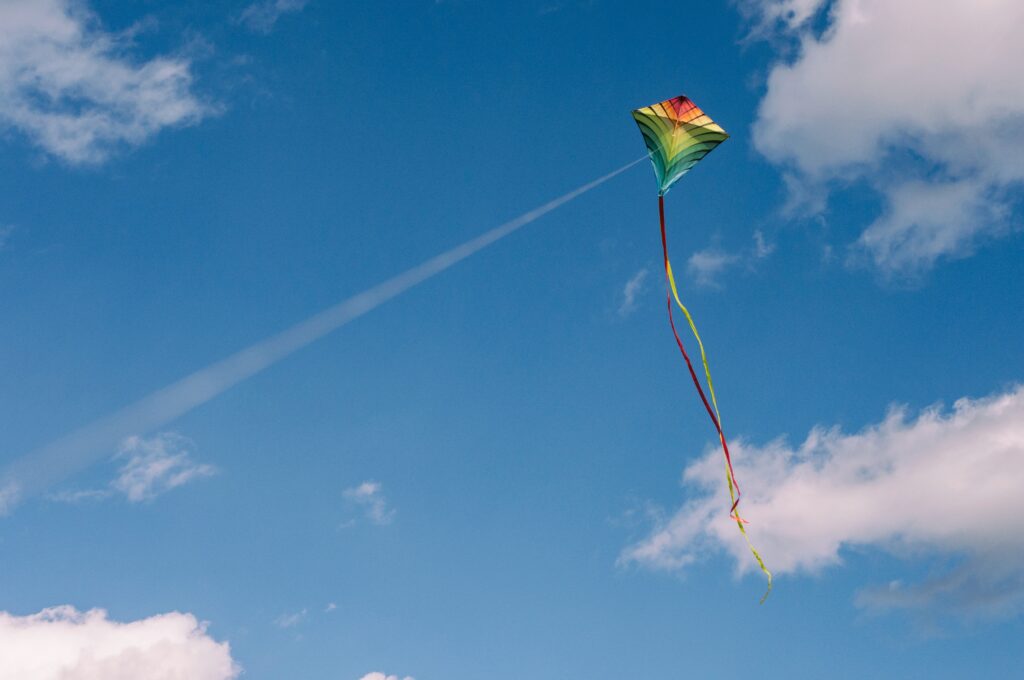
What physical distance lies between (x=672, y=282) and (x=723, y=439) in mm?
7109

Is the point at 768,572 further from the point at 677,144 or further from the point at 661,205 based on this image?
the point at 677,144

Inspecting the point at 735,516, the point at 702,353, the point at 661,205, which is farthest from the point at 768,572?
the point at 661,205

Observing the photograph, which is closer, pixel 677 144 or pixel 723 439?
pixel 723 439

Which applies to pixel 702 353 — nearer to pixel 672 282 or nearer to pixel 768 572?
pixel 672 282

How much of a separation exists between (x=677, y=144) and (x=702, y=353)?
9645 mm

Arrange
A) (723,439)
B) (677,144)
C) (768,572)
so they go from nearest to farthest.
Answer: (768,572) < (723,439) < (677,144)

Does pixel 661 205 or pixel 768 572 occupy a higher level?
pixel 661 205

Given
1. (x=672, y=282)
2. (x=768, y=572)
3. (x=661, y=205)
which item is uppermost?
(x=661, y=205)

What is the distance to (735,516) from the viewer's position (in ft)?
121

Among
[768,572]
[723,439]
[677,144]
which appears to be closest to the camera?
[768,572]

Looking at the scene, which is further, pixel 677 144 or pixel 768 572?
pixel 677 144

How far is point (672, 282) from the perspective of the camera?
3819 centimetres

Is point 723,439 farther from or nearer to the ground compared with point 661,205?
nearer to the ground

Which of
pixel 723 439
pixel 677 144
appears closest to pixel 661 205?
pixel 677 144
